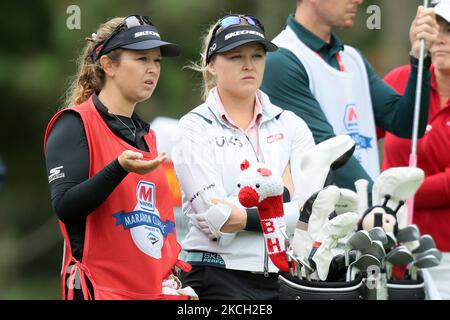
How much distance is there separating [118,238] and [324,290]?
803 mm

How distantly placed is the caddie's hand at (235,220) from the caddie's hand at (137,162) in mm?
695

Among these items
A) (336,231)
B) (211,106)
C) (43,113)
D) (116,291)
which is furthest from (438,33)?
(43,113)

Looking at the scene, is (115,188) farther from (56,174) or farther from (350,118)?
(350,118)

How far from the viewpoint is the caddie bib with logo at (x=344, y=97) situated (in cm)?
641

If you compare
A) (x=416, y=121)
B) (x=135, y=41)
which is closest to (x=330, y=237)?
(x=135, y=41)

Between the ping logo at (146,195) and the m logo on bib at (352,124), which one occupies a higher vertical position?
the m logo on bib at (352,124)

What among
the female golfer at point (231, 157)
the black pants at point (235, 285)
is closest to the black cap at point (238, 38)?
the female golfer at point (231, 157)

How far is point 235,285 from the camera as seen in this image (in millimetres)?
5621

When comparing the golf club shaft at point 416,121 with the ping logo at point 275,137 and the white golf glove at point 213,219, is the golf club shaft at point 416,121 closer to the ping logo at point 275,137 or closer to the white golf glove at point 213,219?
the ping logo at point 275,137

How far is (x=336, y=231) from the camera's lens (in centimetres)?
512

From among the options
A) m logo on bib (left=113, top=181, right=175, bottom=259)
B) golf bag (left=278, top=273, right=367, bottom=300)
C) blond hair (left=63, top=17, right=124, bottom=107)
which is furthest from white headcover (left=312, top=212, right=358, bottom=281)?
blond hair (left=63, top=17, right=124, bottom=107)

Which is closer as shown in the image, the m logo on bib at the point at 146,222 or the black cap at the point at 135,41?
the m logo on bib at the point at 146,222
